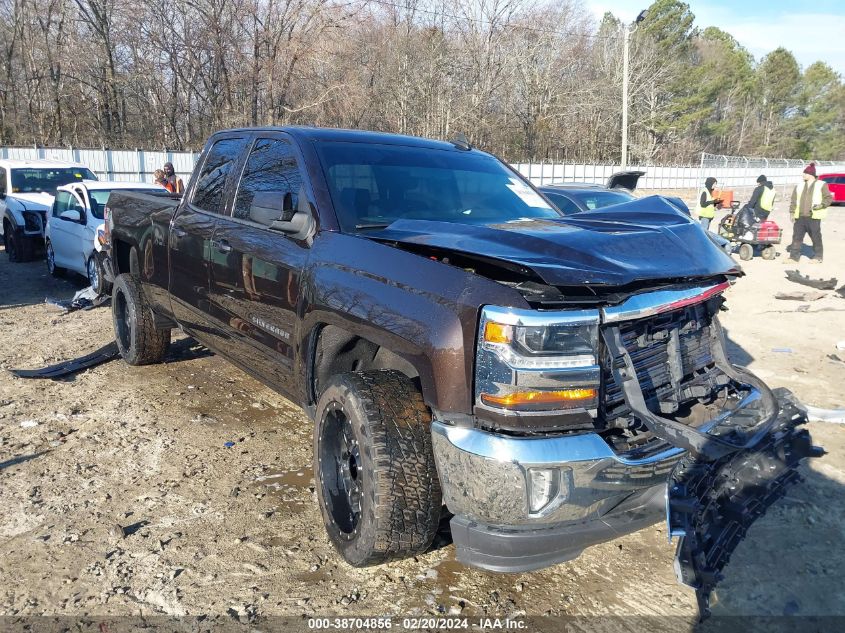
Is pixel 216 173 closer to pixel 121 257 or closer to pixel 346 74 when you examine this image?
pixel 121 257

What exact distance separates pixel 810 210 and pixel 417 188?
11654 millimetres

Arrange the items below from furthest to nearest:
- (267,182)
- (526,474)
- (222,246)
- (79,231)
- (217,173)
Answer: (79,231)
(217,173)
(222,246)
(267,182)
(526,474)

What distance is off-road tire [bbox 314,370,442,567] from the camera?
2.69 meters

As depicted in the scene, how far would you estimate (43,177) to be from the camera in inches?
531

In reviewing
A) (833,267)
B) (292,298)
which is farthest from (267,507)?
(833,267)

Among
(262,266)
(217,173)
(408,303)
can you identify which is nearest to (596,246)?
(408,303)

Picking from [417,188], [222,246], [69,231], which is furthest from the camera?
[69,231]

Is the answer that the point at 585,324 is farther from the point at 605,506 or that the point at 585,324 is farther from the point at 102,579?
the point at 102,579

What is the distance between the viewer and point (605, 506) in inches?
97.5

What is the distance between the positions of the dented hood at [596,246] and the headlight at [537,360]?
0.53 ft

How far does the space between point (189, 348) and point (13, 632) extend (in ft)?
13.9

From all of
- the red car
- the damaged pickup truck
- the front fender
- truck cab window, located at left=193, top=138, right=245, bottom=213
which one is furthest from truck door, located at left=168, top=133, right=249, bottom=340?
the red car

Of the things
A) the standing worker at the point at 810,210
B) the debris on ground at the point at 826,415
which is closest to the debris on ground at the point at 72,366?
the debris on ground at the point at 826,415

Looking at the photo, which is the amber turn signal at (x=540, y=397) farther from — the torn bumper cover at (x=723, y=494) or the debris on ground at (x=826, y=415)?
the debris on ground at (x=826, y=415)
